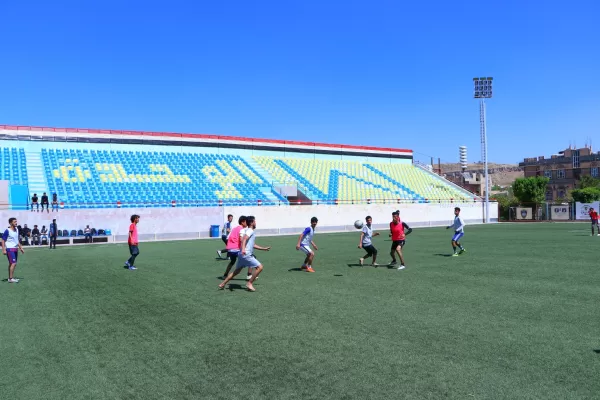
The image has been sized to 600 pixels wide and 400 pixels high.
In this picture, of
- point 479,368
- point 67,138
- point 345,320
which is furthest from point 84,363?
point 67,138

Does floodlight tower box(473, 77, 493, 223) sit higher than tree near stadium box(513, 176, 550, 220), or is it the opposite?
floodlight tower box(473, 77, 493, 223)

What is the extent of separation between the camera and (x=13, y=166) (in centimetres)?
3775

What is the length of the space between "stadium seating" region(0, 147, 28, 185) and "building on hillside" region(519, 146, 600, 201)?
7910 cm

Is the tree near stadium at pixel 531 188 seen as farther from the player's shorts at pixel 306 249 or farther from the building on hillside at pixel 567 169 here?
the player's shorts at pixel 306 249

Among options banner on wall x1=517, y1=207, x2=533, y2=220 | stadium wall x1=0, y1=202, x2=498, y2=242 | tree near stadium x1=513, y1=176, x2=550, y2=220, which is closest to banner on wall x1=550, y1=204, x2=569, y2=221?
banner on wall x1=517, y1=207, x2=533, y2=220

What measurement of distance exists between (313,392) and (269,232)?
3515cm

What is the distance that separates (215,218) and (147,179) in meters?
7.53

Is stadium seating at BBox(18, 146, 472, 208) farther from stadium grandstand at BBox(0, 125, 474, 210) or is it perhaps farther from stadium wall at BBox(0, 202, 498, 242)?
stadium wall at BBox(0, 202, 498, 242)

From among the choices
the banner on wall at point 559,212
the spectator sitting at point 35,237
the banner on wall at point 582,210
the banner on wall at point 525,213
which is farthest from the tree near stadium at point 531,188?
the spectator sitting at point 35,237

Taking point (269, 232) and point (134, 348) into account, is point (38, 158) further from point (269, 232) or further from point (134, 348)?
point (134, 348)

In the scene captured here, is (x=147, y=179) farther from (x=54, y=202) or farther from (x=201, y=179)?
(x=54, y=202)

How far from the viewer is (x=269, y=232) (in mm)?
40375

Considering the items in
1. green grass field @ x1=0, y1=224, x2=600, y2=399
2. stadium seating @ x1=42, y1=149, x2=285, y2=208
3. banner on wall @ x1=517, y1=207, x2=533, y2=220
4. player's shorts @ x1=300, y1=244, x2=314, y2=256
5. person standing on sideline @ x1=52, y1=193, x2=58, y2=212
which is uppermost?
stadium seating @ x1=42, y1=149, x2=285, y2=208

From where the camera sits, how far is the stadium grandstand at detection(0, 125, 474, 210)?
123 ft
